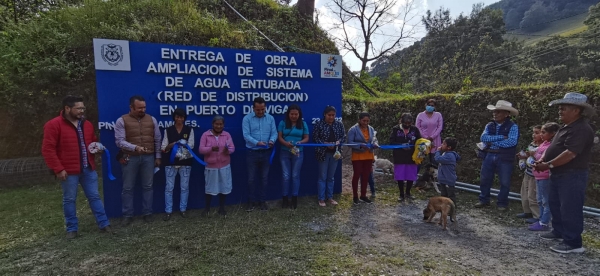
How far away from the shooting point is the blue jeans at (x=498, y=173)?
512 cm

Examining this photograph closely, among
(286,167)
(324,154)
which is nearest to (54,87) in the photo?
(286,167)

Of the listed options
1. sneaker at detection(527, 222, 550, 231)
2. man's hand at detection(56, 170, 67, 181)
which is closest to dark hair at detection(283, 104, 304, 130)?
man's hand at detection(56, 170, 67, 181)

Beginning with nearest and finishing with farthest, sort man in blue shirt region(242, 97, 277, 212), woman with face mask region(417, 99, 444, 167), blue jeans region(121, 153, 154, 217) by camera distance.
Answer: blue jeans region(121, 153, 154, 217) < man in blue shirt region(242, 97, 277, 212) < woman with face mask region(417, 99, 444, 167)

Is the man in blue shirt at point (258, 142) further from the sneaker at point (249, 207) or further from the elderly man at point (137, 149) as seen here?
the elderly man at point (137, 149)

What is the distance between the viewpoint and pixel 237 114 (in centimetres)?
543

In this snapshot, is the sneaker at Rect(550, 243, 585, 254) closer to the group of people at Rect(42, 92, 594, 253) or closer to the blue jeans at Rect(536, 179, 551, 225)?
the group of people at Rect(42, 92, 594, 253)

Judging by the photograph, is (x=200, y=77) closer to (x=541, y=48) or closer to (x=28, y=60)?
(x=28, y=60)

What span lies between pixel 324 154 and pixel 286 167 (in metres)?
0.68

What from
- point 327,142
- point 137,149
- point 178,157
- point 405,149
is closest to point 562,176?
point 405,149

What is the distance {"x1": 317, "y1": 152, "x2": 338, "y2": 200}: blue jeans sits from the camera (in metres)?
5.48

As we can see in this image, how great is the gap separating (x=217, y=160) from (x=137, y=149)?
112 centimetres

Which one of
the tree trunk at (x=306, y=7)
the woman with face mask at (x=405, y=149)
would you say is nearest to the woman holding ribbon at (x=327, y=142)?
the woman with face mask at (x=405, y=149)

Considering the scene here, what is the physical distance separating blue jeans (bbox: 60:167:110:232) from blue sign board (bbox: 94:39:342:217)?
17.0 inches

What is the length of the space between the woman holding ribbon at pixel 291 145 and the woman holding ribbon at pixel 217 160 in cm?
86
